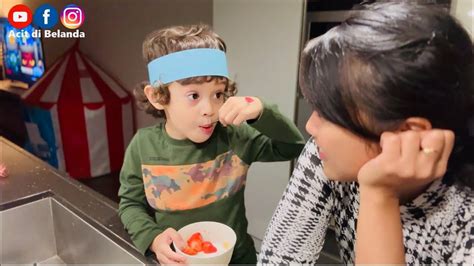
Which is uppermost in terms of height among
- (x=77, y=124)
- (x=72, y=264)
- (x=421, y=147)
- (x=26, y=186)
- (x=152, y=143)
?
(x=421, y=147)

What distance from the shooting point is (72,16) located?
979mm

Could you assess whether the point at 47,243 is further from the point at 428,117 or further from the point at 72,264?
the point at 428,117

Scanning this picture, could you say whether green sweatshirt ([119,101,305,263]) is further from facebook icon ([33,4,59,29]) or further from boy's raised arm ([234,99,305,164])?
facebook icon ([33,4,59,29])

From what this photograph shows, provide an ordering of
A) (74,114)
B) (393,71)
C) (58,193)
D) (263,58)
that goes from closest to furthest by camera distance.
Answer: (393,71) → (58,193) → (263,58) → (74,114)

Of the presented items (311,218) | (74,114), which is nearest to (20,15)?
(311,218)

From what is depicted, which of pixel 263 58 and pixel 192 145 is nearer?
pixel 192 145

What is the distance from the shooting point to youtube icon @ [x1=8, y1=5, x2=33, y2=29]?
905 millimetres

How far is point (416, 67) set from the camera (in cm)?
38

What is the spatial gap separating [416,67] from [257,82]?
54.7 inches

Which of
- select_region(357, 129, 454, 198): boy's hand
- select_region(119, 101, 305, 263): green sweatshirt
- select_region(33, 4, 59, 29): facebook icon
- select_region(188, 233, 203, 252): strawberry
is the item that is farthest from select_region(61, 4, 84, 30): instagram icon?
select_region(357, 129, 454, 198): boy's hand

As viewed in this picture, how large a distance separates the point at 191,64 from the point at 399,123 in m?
0.42

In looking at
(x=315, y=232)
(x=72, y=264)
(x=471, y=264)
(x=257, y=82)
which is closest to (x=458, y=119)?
(x=471, y=264)

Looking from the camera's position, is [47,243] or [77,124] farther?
[77,124]

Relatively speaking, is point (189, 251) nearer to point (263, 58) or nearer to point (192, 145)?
point (192, 145)
